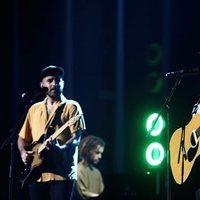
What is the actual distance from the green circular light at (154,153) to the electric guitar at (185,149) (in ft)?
4.98

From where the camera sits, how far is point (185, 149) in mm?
4160

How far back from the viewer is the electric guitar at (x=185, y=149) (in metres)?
4.02

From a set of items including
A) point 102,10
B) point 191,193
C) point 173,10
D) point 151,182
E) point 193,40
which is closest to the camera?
point 151,182

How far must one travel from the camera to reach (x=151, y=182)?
15.9 feet

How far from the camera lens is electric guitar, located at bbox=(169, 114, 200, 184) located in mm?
4023

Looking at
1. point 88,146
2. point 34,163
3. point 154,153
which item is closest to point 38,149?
point 34,163

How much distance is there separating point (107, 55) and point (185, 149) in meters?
3.37

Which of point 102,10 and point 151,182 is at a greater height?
point 102,10

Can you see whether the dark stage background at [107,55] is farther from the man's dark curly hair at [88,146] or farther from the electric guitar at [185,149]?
the electric guitar at [185,149]

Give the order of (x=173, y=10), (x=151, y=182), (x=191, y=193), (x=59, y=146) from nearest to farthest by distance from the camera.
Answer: (x=59, y=146)
(x=151, y=182)
(x=191, y=193)
(x=173, y=10)

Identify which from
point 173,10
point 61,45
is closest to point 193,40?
point 173,10

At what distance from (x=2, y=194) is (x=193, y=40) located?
9.75 feet

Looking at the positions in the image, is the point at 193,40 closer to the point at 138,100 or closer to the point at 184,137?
the point at 138,100

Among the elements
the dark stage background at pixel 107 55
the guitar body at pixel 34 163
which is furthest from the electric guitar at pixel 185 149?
the dark stage background at pixel 107 55
